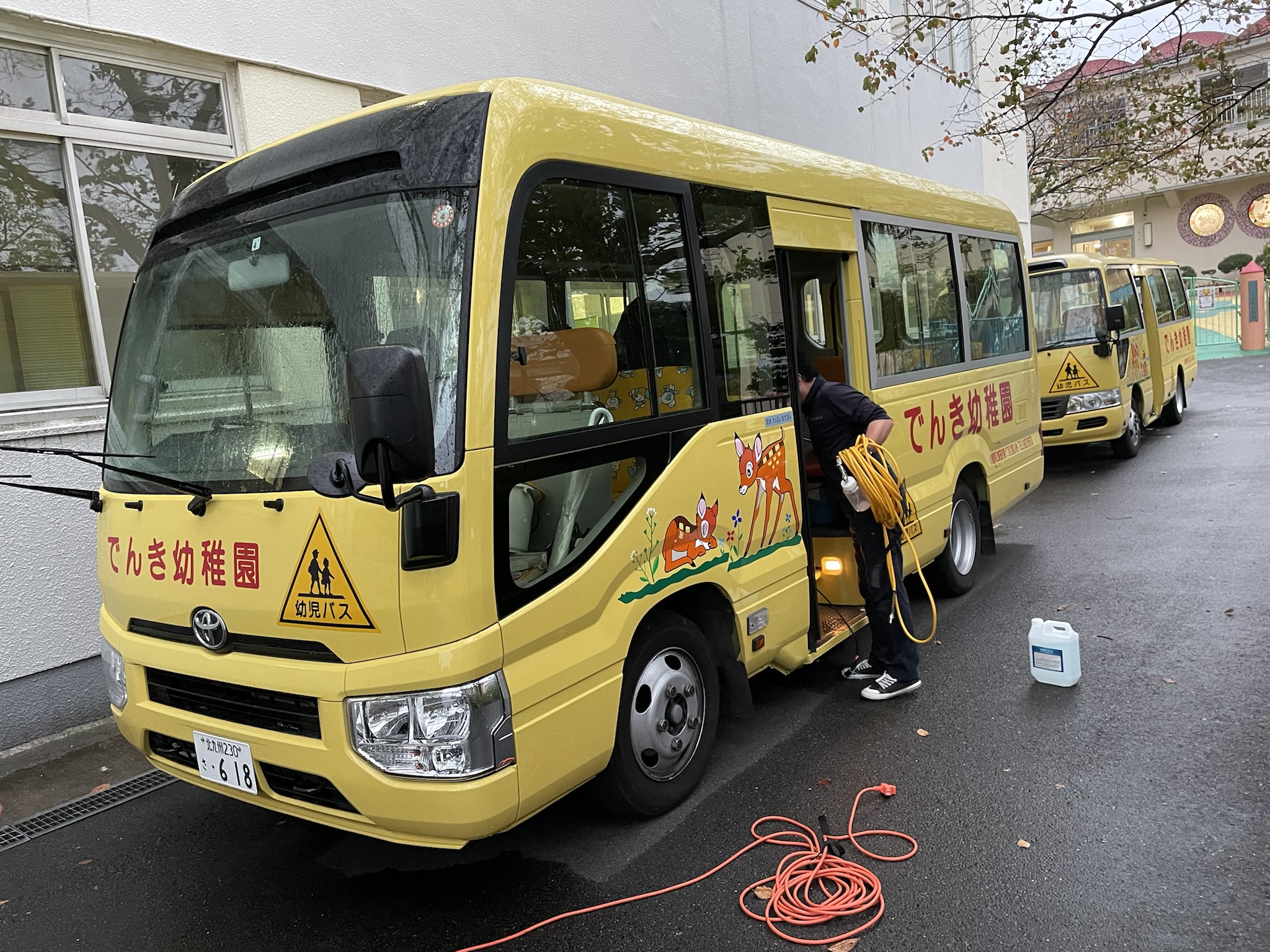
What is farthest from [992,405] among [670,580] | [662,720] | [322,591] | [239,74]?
[239,74]

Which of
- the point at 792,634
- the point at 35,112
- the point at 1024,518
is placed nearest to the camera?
the point at 792,634

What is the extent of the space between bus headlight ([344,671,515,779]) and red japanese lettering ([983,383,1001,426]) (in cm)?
511

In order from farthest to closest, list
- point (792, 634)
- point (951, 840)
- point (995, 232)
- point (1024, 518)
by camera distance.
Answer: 1. point (1024, 518)
2. point (995, 232)
3. point (792, 634)
4. point (951, 840)

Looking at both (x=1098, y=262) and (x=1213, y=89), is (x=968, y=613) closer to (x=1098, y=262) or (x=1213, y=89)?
(x=1098, y=262)

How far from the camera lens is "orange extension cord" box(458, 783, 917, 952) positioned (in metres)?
2.99

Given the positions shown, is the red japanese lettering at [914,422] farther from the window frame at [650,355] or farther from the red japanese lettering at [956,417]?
the window frame at [650,355]

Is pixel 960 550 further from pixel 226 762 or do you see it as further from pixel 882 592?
pixel 226 762

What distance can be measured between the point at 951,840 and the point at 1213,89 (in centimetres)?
1091

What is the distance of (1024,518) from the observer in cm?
903

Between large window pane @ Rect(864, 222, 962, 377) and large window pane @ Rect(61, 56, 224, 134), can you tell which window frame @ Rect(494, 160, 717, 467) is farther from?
large window pane @ Rect(61, 56, 224, 134)

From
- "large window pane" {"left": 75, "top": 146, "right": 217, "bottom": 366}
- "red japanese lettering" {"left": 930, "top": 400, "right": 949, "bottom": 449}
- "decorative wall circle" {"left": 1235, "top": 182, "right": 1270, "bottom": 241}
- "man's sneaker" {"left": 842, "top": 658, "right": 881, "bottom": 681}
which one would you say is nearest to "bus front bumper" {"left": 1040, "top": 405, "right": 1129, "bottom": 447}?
"red japanese lettering" {"left": 930, "top": 400, "right": 949, "bottom": 449}

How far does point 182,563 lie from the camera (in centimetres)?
312

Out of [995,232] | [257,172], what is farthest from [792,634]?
[995,232]

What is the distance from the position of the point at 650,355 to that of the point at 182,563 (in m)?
1.86
